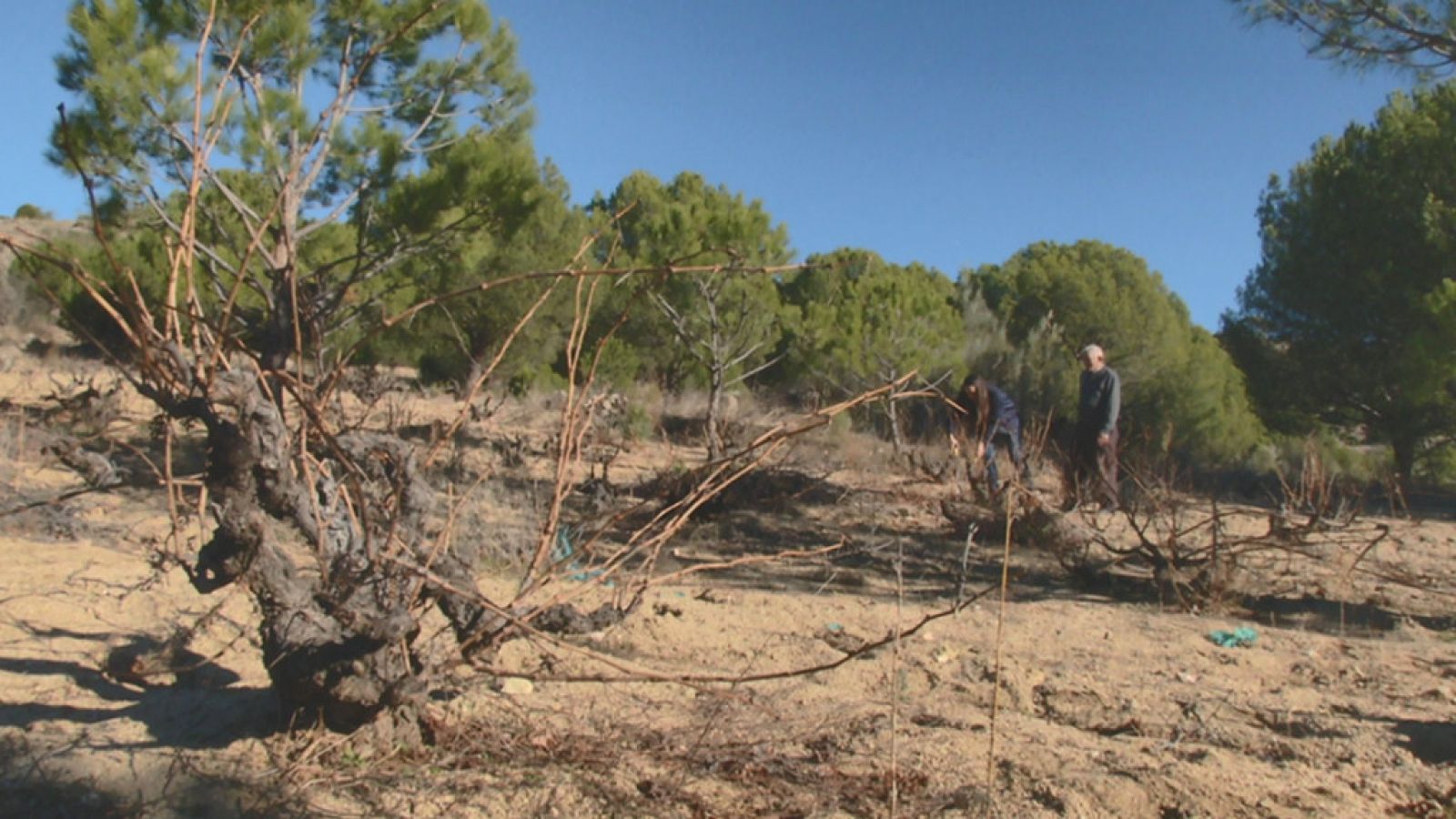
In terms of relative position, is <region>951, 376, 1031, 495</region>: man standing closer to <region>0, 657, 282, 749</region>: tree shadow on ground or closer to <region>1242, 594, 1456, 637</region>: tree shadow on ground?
<region>1242, 594, 1456, 637</region>: tree shadow on ground

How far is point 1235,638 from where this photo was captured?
4379mm

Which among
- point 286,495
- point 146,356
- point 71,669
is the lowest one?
point 71,669

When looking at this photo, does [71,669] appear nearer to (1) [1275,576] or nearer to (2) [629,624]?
(2) [629,624]

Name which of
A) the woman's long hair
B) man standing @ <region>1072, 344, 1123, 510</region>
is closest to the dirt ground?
man standing @ <region>1072, 344, 1123, 510</region>

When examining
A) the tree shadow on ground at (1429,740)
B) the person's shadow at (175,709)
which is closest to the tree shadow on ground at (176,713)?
the person's shadow at (175,709)

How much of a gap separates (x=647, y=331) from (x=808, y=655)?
44.7ft

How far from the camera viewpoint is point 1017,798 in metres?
2.49

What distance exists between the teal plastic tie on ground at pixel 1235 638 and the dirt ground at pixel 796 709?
58 millimetres

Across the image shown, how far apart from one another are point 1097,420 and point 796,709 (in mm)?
4084

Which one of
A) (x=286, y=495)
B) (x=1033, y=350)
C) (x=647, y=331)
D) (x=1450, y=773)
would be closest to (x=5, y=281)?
(x=647, y=331)

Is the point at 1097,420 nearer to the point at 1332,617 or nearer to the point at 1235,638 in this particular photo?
the point at 1332,617

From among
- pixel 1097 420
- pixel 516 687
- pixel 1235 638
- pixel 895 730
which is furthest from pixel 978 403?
pixel 895 730

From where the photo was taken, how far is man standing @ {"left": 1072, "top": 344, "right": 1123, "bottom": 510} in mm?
6473

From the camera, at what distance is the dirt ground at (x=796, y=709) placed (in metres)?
2.43
